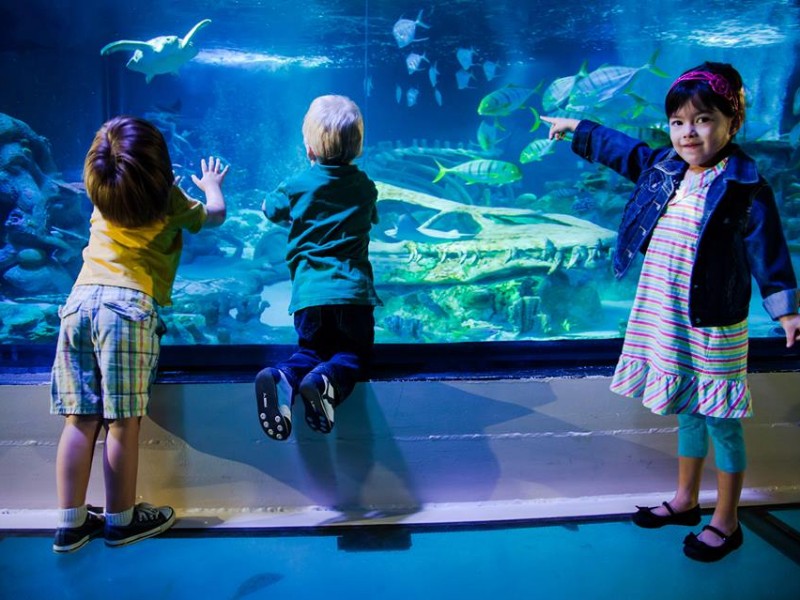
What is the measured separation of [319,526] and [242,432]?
459mm

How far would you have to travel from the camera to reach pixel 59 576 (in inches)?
69.1

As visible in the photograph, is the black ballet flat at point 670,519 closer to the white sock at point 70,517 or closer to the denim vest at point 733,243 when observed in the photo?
the denim vest at point 733,243

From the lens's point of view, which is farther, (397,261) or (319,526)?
(397,261)

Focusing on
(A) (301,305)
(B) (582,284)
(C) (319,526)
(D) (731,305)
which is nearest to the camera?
(D) (731,305)

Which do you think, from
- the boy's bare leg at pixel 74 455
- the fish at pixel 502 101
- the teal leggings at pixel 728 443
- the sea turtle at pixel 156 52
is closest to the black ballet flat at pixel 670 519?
the teal leggings at pixel 728 443

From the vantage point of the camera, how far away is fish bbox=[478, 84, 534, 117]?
3.25 meters

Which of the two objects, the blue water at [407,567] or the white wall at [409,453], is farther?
the white wall at [409,453]

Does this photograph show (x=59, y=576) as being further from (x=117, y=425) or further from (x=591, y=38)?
(x=591, y=38)

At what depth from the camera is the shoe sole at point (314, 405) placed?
5.44ft

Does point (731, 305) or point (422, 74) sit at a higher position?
point (422, 74)

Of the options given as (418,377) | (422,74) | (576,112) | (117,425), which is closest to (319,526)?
(418,377)

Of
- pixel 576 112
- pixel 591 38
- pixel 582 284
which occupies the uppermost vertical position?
pixel 591 38

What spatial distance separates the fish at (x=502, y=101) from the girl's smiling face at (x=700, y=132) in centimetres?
163

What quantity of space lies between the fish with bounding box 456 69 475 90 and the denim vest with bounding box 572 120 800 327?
1.65m
